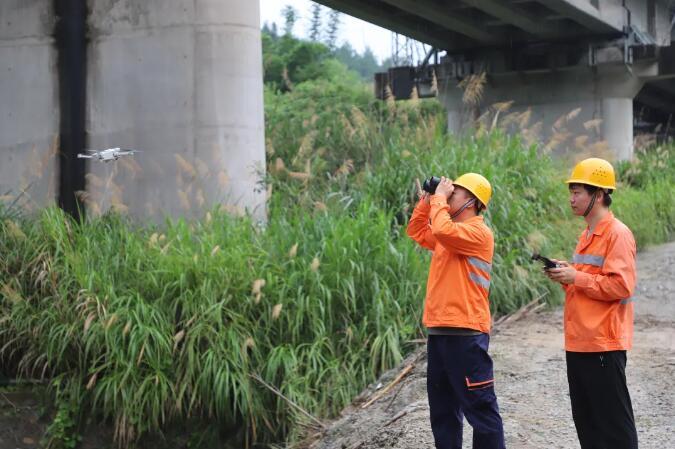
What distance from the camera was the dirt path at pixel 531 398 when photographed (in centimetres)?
623

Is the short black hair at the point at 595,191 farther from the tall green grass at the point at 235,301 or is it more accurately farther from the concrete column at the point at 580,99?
the concrete column at the point at 580,99

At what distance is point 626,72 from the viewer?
20469 millimetres

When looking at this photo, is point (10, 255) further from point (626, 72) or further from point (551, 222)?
point (626, 72)

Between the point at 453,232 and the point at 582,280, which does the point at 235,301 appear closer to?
the point at 453,232

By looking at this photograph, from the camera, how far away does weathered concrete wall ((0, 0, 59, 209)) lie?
10766 millimetres

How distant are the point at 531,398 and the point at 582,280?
2.62 meters

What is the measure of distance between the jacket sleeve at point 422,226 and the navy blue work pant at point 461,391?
64 centimetres

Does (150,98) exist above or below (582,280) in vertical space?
above

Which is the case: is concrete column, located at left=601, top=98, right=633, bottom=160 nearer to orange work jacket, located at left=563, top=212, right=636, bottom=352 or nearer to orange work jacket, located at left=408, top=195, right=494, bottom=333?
orange work jacket, located at left=408, top=195, right=494, bottom=333

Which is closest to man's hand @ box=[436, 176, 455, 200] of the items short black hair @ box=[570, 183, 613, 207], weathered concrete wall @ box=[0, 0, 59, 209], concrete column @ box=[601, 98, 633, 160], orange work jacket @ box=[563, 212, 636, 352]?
short black hair @ box=[570, 183, 613, 207]

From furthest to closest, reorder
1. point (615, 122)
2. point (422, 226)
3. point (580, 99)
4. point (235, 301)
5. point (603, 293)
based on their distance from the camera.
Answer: point (580, 99) < point (615, 122) < point (235, 301) < point (422, 226) < point (603, 293)

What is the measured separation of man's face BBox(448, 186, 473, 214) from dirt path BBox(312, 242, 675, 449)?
168 cm

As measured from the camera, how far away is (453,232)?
16.6ft

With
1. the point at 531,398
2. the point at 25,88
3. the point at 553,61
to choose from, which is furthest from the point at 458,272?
the point at 553,61
